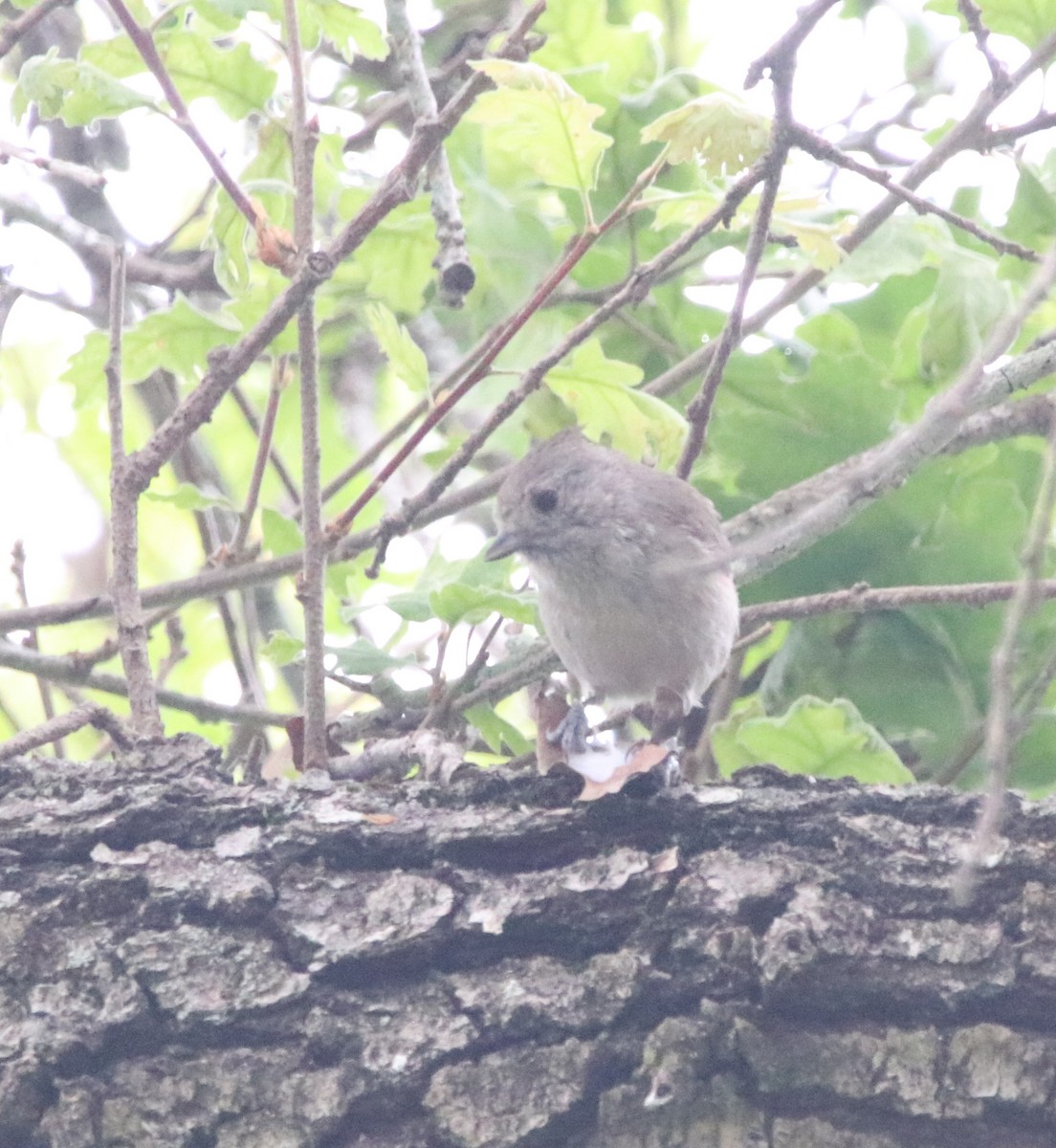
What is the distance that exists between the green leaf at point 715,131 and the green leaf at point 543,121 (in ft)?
0.62

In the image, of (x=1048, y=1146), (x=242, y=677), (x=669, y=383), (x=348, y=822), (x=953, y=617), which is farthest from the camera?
(x=242, y=677)

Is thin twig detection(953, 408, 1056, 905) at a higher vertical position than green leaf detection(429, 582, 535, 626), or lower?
lower

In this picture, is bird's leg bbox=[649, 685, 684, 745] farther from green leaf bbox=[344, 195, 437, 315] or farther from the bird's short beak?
green leaf bbox=[344, 195, 437, 315]

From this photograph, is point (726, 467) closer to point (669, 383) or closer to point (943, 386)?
point (669, 383)

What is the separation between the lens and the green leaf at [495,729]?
3248 millimetres

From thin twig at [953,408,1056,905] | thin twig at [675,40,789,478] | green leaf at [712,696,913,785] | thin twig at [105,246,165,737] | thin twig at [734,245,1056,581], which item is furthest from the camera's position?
green leaf at [712,696,913,785]

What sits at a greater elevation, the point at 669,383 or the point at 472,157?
the point at 472,157

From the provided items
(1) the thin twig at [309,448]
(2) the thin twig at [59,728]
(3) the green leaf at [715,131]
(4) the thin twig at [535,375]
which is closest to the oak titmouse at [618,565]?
(4) the thin twig at [535,375]

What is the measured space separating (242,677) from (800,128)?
81.4 inches

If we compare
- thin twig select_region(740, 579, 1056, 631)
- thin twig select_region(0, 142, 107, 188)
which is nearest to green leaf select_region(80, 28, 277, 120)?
thin twig select_region(0, 142, 107, 188)

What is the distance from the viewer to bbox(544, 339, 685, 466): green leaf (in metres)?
2.97

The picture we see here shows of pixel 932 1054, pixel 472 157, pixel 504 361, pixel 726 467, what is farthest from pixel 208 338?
pixel 932 1054

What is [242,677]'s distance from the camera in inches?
145

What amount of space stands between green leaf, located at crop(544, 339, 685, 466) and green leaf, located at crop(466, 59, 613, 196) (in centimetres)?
37
